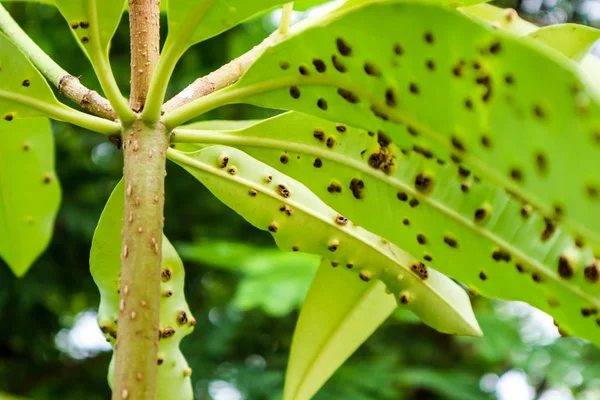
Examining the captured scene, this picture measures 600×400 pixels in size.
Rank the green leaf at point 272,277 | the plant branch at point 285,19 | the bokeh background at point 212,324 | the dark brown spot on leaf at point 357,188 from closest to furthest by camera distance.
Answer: the dark brown spot on leaf at point 357,188
the plant branch at point 285,19
the green leaf at point 272,277
the bokeh background at point 212,324

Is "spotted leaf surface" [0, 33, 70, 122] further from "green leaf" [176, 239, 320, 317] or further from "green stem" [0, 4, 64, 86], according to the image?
"green leaf" [176, 239, 320, 317]

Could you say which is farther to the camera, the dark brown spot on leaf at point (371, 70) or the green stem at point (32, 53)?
the green stem at point (32, 53)

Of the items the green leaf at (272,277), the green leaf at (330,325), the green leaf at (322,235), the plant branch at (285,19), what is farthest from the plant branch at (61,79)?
the green leaf at (272,277)

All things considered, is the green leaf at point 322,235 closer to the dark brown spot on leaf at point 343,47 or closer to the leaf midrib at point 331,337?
the leaf midrib at point 331,337

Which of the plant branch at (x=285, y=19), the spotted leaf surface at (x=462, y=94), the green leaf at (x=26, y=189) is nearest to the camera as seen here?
the spotted leaf surface at (x=462, y=94)

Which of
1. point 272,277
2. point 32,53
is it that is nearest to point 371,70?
point 32,53

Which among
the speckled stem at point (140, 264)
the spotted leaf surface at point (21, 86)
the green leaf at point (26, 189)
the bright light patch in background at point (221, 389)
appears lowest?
the bright light patch in background at point (221, 389)

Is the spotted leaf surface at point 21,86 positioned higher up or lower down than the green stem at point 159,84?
lower down
